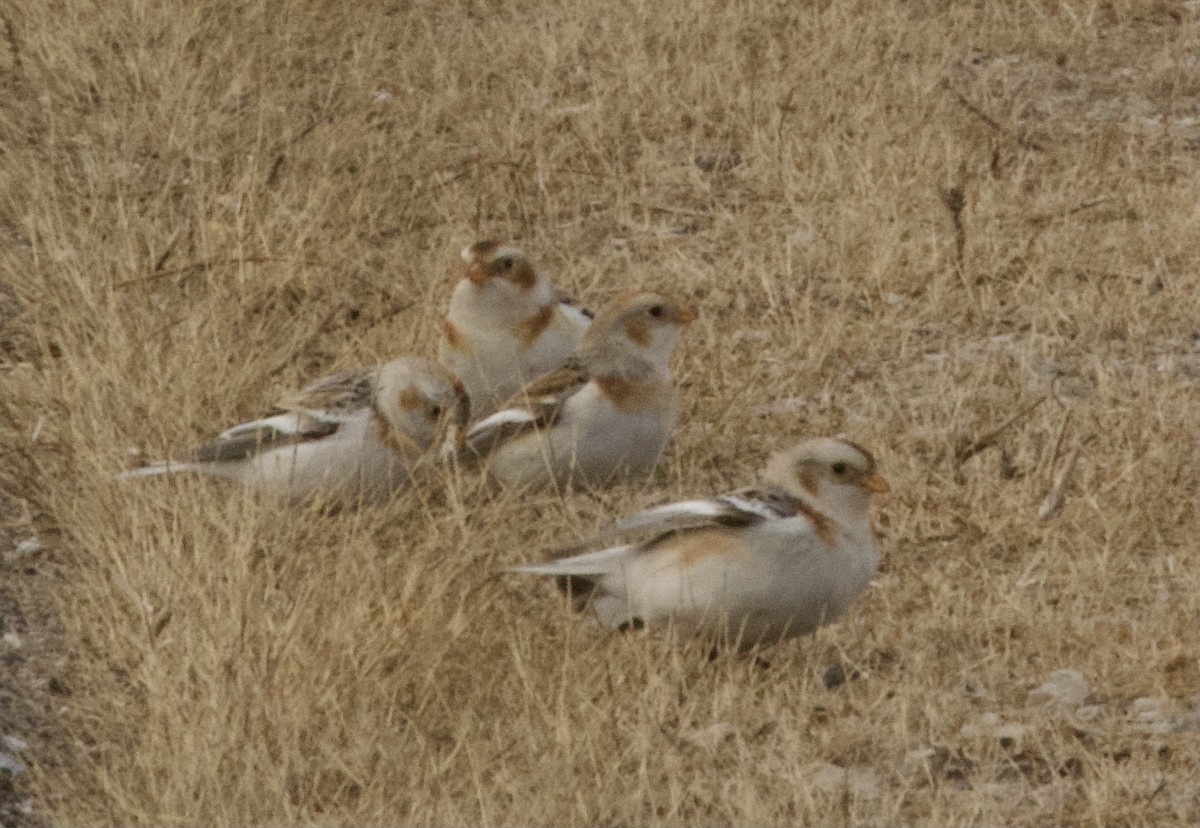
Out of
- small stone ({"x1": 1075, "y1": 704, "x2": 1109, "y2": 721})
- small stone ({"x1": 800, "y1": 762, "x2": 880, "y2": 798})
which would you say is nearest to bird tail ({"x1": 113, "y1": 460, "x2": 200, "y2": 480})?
small stone ({"x1": 800, "y1": 762, "x2": 880, "y2": 798})

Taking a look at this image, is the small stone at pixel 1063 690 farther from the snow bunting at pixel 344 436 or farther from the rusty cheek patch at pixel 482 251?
the rusty cheek patch at pixel 482 251

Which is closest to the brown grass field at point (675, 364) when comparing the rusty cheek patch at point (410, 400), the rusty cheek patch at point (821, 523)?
the rusty cheek patch at point (410, 400)

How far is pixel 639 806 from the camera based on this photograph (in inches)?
163

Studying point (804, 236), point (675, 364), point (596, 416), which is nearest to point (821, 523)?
point (596, 416)

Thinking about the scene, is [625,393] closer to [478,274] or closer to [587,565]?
[478,274]

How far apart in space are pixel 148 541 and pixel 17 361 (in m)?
1.88

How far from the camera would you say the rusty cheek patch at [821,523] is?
475 cm

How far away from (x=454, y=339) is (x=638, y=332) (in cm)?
68

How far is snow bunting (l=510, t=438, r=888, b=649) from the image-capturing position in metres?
4.71

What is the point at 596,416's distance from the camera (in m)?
5.83

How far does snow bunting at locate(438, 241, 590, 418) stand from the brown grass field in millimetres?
454

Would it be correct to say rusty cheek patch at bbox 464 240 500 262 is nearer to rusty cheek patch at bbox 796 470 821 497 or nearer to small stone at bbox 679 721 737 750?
rusty cheek patch at bbox 796 470 821 497

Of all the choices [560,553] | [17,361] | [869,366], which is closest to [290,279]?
[17,361]

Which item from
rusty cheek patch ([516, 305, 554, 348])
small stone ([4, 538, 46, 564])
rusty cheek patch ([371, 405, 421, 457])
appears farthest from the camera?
rusty cheek patch ([516, 305, 554, 348])
